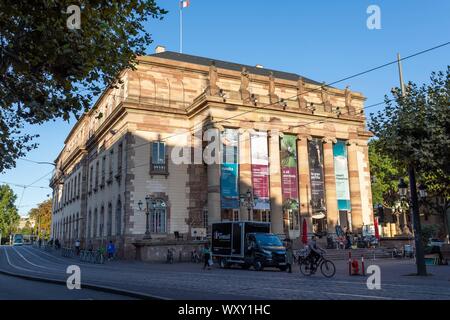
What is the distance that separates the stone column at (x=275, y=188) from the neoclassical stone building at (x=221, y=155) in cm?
9

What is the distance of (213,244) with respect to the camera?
28547mm

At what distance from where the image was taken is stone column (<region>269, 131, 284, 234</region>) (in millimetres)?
38656

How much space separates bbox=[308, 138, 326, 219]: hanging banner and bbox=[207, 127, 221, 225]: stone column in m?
10.4

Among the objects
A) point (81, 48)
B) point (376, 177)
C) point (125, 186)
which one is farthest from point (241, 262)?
point (376, 177)

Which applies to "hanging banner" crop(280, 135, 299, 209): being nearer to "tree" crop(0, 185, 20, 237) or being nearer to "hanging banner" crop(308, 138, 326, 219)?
"hanging banner" crop(308, 138, 326, 219)

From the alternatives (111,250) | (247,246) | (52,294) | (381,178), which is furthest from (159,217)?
(381,178)

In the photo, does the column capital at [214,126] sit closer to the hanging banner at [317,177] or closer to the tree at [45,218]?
the hanging banner at [317,177]

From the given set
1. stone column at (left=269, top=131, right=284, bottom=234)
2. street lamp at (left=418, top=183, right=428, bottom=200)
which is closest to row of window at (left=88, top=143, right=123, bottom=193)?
stone column at (left=269, top=131, right=284, bottom=234)

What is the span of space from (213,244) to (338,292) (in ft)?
54.4

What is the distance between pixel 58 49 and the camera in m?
10.5

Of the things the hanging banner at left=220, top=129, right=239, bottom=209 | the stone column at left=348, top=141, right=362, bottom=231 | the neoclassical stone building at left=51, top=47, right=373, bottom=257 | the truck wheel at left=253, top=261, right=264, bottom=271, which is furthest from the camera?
the stone column at left=348, top=141, right=362, bottom=231

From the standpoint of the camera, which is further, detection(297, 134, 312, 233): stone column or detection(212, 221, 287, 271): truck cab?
detection(297, 134, 312, 233): stone column

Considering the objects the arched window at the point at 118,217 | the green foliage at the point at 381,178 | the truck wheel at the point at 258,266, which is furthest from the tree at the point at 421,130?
the green foliage at the point at 381,178

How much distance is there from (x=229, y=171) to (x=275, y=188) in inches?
185
